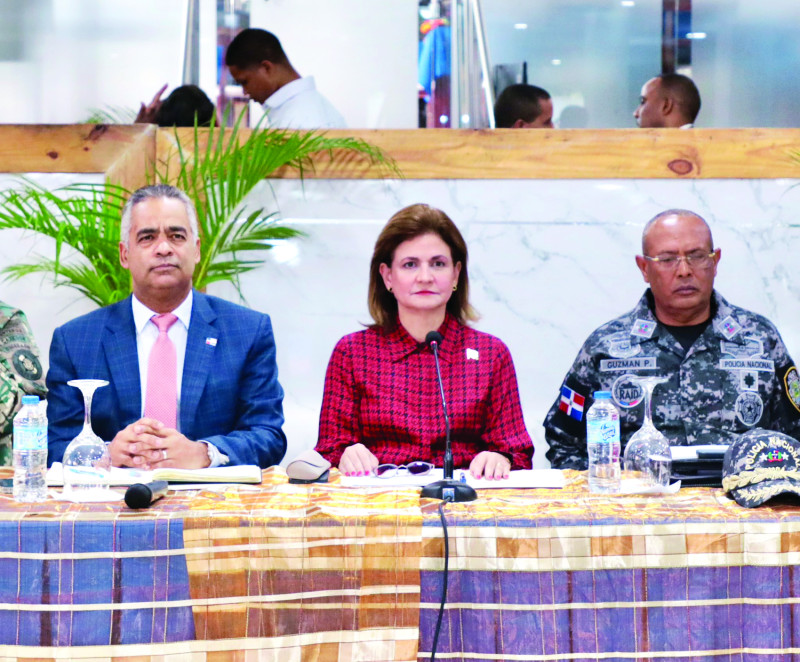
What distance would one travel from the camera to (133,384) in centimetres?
258

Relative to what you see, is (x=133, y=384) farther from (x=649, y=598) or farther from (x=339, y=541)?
(x=649, y=598)

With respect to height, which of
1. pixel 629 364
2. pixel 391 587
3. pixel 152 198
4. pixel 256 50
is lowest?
pixel 391 587

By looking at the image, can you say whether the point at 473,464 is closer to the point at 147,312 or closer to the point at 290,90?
A: the point at 147,312

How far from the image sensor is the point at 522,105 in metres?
4.74

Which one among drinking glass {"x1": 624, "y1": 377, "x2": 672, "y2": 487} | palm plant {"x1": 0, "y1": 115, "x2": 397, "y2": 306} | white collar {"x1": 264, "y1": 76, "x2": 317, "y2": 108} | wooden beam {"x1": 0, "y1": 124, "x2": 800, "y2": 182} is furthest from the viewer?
white collar {"x1": 264, "y1": 76, "x2": 317, "y2": 108}

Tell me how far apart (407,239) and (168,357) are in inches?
26.4

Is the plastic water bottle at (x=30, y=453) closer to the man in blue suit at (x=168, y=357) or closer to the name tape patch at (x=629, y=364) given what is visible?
the man in blue suit at (x=168, y=357)

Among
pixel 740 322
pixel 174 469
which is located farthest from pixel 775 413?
pixel 174 469

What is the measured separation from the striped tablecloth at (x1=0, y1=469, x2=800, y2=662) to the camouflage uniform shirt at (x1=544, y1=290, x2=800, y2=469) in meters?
0.99

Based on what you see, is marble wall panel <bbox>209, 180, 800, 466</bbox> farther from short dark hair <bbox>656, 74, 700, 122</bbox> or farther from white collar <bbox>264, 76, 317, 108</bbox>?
short dark hair <bbox>656, 74, 700, 122</bbox>

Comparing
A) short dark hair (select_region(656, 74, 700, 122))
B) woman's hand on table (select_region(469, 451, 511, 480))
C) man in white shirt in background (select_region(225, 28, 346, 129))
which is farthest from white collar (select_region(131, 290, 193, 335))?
short dark hair (select_region(656, 74, 700, 122))

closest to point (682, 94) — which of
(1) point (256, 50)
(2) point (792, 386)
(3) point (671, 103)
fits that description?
(3) point (671, 103)

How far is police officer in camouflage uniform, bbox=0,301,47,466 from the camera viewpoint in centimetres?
259

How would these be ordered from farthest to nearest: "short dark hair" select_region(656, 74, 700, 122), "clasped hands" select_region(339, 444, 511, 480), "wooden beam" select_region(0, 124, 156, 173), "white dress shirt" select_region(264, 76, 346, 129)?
"short dark hair" select_region(656, 74, 700, 122) < "white dress shirt" select_region(264, 76, 346, 129) < "wooden beam" select_region(0, 124, 156, 173) < "clasped hands" select_region(339, 444, 511, 480)
